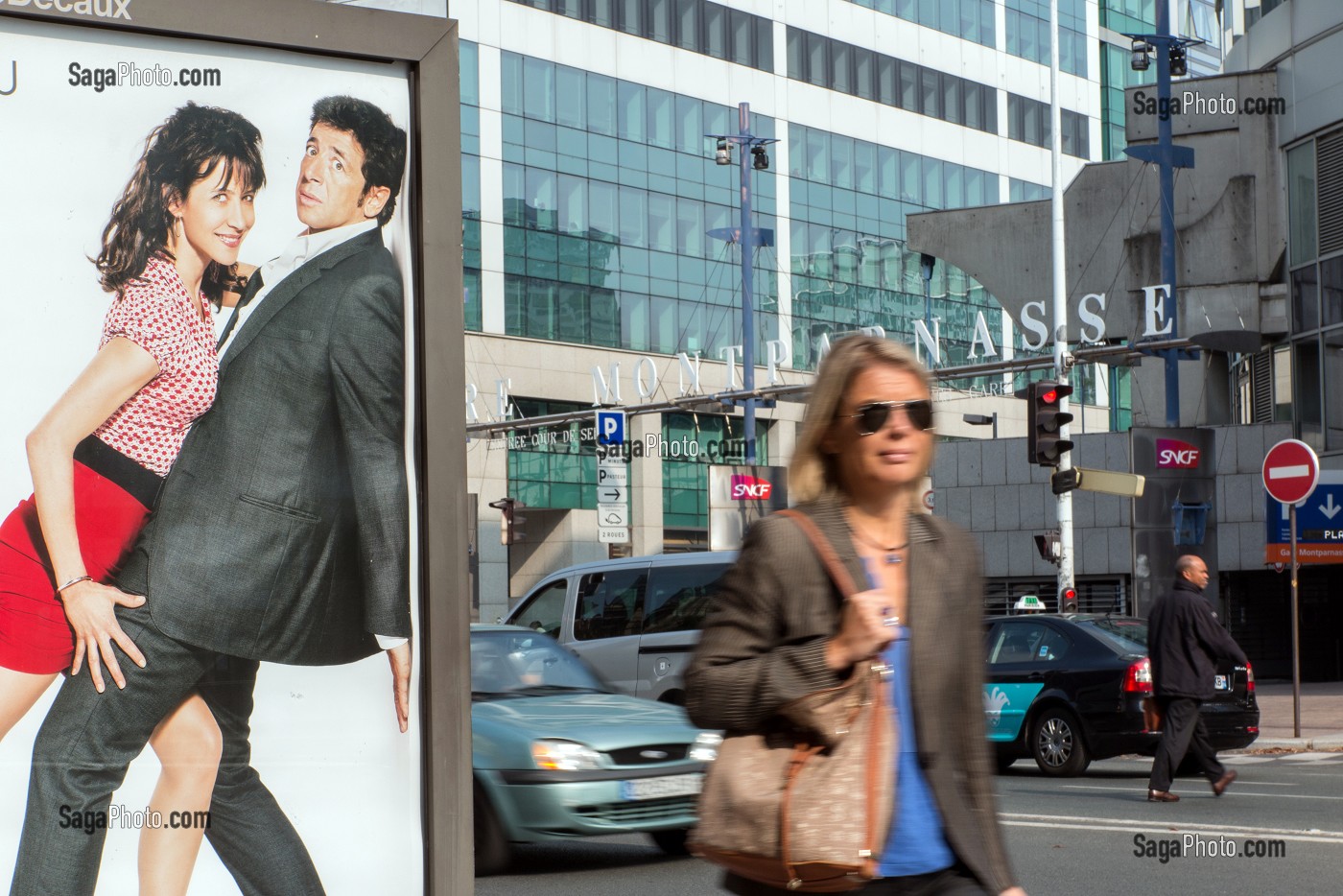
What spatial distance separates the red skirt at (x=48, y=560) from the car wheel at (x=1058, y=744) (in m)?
13.2

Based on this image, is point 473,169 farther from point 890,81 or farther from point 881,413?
point 881,413

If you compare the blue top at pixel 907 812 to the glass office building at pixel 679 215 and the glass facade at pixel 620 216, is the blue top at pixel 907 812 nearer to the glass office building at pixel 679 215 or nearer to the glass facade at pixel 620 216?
the glass office building at pixel 679 215

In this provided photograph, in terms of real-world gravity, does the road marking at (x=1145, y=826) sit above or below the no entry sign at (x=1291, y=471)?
below

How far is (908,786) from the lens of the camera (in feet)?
9.84

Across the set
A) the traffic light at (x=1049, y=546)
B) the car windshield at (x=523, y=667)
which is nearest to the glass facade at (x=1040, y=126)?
the traffic light at (x=1049, y=546)

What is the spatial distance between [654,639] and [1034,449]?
26.2 ft

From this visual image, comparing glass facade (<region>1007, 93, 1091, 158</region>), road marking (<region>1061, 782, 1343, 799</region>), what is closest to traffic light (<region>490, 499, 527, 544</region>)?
road marking (<region>1061, 782, 1343, 799</region>)

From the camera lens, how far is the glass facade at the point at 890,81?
2112 inches

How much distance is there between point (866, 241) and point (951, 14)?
899cm

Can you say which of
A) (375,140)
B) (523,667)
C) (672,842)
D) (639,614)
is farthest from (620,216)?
(375,140)

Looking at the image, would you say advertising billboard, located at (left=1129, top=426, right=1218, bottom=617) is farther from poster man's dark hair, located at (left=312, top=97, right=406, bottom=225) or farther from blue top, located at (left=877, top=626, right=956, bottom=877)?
blue top, located at (left=877, top=626, right=956, bottom=877)

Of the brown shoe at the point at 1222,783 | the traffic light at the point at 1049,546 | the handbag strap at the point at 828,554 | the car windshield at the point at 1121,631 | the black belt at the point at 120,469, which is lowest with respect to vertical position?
the brown shoe at the point at 1222,783

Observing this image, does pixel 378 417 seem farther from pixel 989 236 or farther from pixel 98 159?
pixel 989 236

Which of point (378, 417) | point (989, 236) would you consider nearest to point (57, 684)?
point (378, 417)
